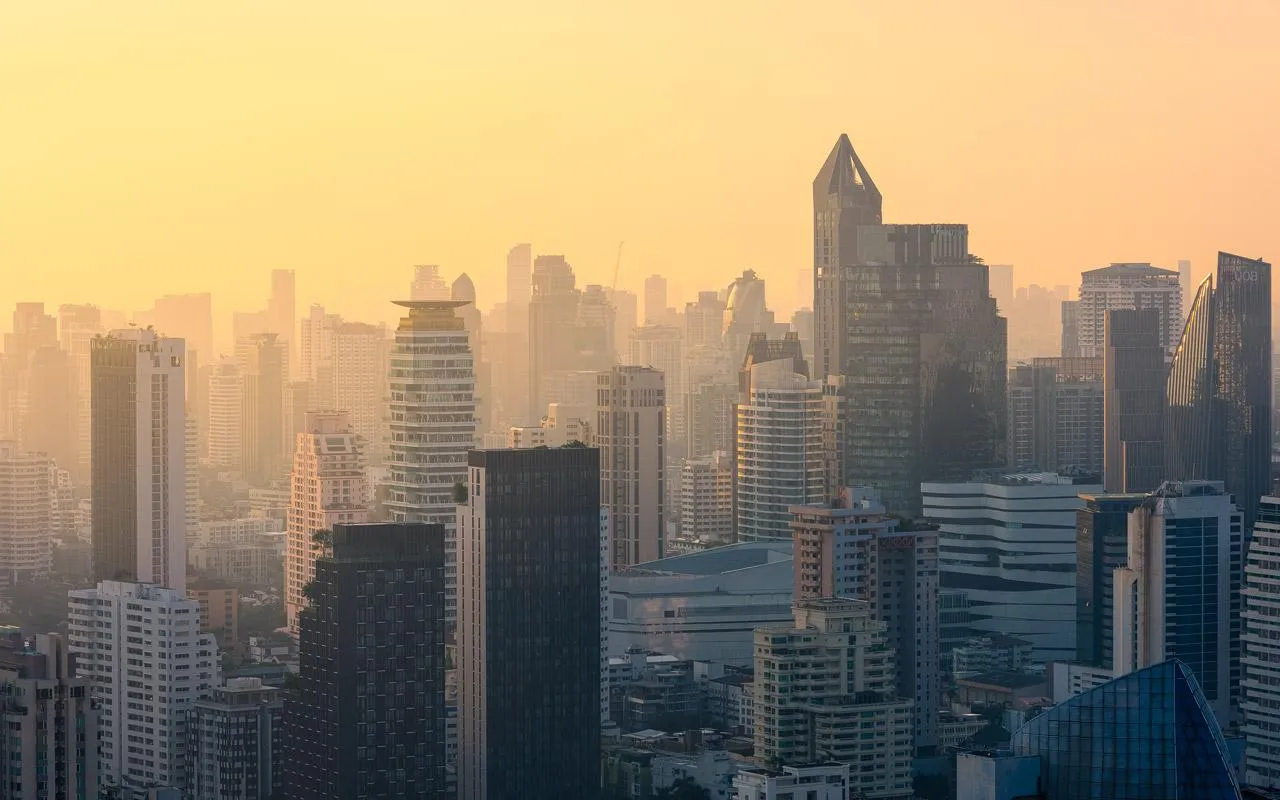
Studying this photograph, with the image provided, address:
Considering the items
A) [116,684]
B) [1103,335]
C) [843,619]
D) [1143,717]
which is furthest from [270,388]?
[1143,717]

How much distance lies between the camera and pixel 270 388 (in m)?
51.9

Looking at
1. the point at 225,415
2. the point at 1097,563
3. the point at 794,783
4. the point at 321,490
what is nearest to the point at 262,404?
the point at 225,415

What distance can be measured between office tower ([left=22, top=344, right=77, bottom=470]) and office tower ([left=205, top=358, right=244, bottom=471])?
19.8 ft

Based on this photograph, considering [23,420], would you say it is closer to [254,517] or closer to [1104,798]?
[254,517]


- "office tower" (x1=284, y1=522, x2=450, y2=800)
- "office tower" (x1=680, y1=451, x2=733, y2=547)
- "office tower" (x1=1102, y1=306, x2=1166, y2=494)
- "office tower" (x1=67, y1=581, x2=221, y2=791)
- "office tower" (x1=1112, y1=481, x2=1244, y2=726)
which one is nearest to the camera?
"office tower" (x1=284, y1=522, x2=450, y2=800)

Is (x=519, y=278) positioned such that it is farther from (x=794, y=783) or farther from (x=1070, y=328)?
(x=794, y=783)

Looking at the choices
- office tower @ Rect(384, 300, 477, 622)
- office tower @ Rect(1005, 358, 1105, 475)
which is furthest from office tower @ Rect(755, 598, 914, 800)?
office tower @ Rect(1005, 358, 1105, 475)

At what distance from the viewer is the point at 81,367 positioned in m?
40.4

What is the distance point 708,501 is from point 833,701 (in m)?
Answer: 18.1

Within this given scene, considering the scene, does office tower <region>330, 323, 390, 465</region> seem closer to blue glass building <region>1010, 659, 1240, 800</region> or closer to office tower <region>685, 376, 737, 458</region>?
office tower <region>685, 376, 737, 458</region>

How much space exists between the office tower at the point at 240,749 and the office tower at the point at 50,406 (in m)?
18.2

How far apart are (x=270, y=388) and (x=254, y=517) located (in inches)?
340

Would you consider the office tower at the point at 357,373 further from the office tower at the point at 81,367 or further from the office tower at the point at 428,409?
the office tower at the point at 428,409

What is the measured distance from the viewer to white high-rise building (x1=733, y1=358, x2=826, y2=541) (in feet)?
120
